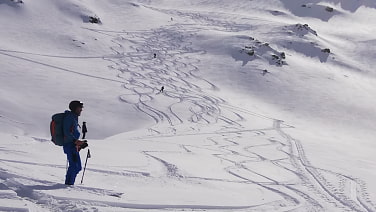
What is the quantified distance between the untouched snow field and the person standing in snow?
17.9 inches

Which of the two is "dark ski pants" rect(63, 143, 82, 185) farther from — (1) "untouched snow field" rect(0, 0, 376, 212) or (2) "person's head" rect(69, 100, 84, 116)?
(2) "person's head" rect(69, 100, 84, 116)

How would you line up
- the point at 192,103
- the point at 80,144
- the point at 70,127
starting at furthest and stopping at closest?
the point at 192,103, the point at 80,144, the point at 70,127

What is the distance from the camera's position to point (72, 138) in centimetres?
754

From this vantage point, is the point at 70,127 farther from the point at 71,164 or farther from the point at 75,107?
the point at 71,164

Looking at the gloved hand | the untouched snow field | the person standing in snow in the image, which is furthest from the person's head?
the untouched snow field

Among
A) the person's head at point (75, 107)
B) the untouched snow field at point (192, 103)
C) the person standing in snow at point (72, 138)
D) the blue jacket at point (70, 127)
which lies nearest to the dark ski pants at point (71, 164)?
the person standing in snow at point (72, 138)

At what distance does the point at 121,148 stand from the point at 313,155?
665 cm

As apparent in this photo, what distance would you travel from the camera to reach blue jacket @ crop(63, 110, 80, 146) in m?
7.46

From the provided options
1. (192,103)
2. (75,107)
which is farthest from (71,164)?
(192,103)

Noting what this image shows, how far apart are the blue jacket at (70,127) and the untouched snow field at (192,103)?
82 centimetres

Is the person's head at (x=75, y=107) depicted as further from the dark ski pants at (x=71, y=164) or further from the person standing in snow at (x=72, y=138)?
the dark ski pants at (x=71, y=164)

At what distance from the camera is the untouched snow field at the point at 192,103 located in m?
8.69

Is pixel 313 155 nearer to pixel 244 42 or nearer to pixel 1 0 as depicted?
pixel 244 42

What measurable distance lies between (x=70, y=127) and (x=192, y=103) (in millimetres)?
15279
